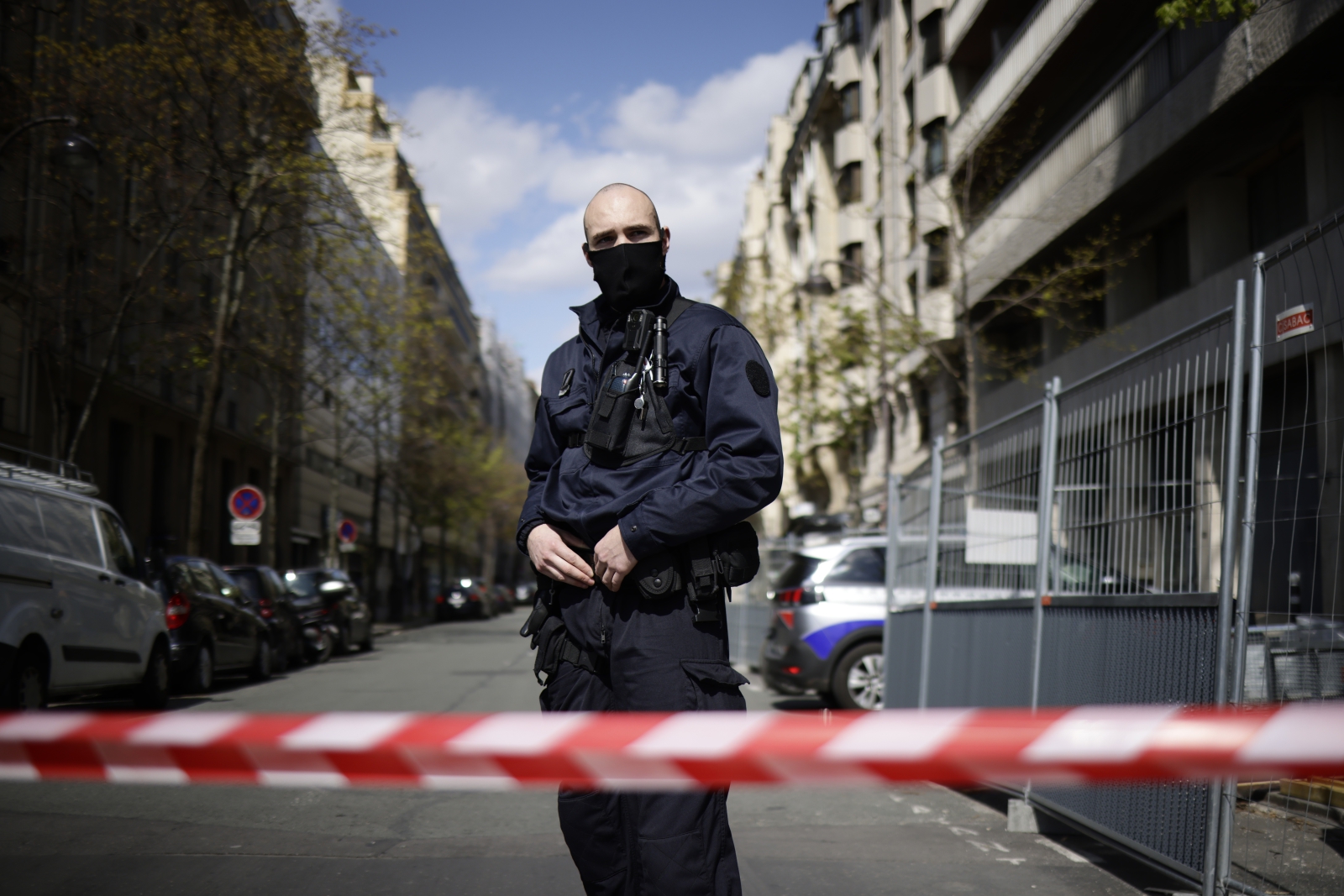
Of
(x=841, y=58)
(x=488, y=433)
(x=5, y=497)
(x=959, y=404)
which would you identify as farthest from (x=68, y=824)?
(x=488, y=433)

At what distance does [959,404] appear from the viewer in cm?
2961

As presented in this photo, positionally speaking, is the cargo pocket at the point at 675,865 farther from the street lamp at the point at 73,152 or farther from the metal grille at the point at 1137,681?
the street lamp at the point at 73,152

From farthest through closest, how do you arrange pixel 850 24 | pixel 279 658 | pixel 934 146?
pixel 850 24
pixel 934 146
pixel 279 658

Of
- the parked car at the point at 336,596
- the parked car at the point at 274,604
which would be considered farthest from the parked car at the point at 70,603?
the parked car at the point at 336,596

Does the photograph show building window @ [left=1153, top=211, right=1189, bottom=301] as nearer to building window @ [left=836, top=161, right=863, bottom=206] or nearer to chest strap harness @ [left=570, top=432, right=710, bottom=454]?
chest strap harness @ [left=570, top=432, right=710, bottom=454]

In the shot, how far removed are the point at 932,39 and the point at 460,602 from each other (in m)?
29.0

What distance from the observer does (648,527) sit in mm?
3018

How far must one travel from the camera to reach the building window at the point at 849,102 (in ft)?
132

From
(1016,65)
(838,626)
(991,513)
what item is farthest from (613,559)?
(1016,65)

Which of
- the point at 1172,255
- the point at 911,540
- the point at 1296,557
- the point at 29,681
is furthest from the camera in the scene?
the point at 1172,255

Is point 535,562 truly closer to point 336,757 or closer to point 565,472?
point 565,472

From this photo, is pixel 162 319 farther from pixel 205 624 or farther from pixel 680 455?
pixel 680 455

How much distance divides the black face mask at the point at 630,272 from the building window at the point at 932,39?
28222mm

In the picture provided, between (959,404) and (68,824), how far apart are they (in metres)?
25.4
